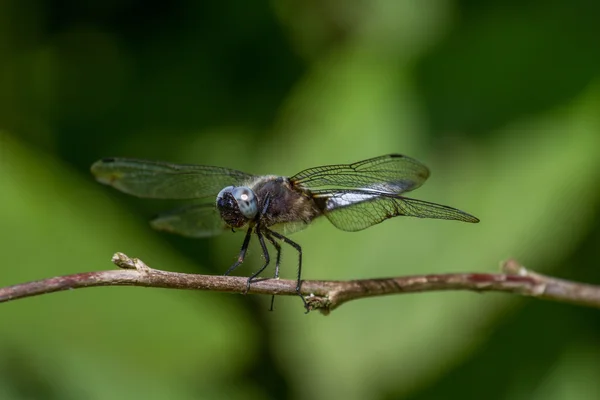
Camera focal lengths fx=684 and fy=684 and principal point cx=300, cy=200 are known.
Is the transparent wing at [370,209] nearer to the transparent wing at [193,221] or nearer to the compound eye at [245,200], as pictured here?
the compound eye at [245,200]

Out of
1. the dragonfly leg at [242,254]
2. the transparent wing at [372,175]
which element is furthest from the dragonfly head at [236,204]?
the transparent wing at [372,175]

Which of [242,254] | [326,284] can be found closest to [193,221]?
[242,254]

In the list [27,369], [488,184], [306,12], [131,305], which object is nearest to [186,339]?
[131,305]

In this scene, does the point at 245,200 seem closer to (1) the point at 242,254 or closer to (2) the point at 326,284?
(1) the point at 242,254

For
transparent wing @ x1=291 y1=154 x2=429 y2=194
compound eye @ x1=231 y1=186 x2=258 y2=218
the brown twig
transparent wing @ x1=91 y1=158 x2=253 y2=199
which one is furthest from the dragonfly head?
the brown twig

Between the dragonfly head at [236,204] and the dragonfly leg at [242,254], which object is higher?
the dragonfly head at [236,204]

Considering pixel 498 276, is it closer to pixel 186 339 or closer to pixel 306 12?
pixel 186 339
